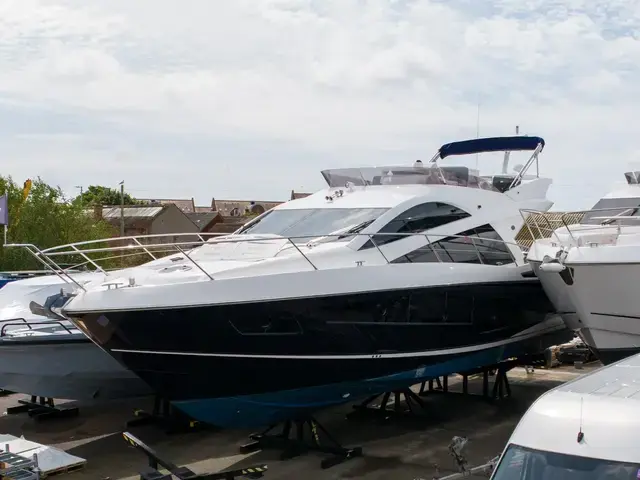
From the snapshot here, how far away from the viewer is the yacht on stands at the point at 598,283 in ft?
30.2

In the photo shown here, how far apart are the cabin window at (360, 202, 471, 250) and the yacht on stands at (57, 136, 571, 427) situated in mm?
19

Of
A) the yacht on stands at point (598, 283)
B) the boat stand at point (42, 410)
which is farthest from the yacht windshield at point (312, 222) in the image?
the boat stand at point (42, 410)

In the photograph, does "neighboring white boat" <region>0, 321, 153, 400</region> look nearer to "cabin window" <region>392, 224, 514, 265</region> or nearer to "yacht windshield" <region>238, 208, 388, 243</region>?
"yacht windshield" <region>238, 208, 388, 243</region>

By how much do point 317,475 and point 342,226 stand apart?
3254 mm

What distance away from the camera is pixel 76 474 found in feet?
28.5

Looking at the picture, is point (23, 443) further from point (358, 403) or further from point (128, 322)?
point (358, 403)

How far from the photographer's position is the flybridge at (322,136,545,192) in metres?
11.7

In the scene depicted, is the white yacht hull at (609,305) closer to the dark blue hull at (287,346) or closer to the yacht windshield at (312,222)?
the dark blue hull at (287,346)

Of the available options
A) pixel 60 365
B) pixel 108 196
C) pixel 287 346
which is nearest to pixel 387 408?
pixel 287 346

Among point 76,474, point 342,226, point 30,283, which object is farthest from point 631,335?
point 30,283

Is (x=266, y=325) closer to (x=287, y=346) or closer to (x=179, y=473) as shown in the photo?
(x=287, y=346)

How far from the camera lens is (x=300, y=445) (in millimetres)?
9250

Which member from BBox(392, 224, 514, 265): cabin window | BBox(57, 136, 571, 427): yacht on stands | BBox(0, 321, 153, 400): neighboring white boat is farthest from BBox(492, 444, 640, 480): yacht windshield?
BBox(0, 321, 153, 400): neighboring white boat

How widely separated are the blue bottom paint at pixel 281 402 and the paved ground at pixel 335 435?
51 cm
